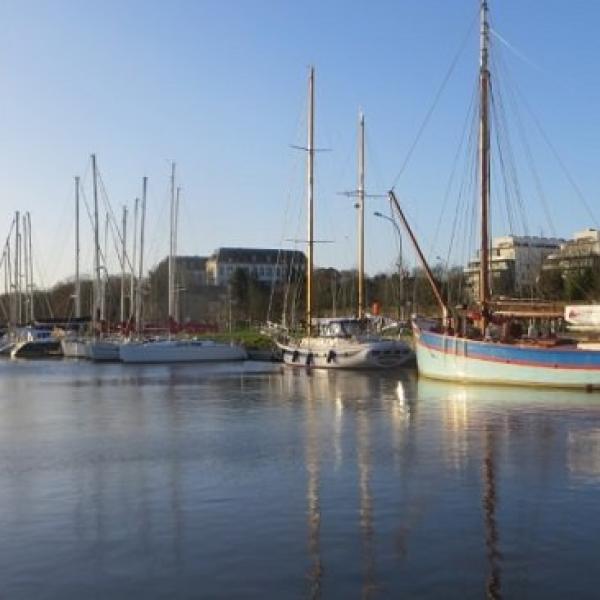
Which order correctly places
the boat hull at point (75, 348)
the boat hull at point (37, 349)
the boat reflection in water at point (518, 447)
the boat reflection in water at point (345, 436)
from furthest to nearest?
the boat hull at point (37, 349) → the boat hull at point (75, 348) → the boat reflection in water at point (518, 447) → the boat reflection in water at point (345, 436)

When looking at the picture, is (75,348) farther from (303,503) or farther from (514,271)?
(303,503)

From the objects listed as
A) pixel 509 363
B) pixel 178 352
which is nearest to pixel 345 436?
pixel 509 363

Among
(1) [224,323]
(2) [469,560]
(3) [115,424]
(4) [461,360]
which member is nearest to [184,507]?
(2) [469,560]

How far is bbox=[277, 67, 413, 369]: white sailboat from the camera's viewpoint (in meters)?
62.7

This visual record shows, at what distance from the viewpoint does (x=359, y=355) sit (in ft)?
206

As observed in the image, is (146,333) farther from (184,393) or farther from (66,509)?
(66,509)

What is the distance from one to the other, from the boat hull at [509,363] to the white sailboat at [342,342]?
40.8 feet

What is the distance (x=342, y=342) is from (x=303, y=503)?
1927 inches

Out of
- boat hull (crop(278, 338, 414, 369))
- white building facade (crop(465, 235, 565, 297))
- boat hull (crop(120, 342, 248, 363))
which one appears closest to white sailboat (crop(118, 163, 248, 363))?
boat hull (crop(120, 342, 248, 363))

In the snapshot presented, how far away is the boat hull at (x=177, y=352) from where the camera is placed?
266 ft

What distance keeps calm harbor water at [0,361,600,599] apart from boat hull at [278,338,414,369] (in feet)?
95.0

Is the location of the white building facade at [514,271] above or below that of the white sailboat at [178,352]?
above

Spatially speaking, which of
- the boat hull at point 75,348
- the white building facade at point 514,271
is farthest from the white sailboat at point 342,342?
the white building facade at point 514,271

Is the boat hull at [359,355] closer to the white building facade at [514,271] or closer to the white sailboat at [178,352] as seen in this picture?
the white sailboat at [178,352]
